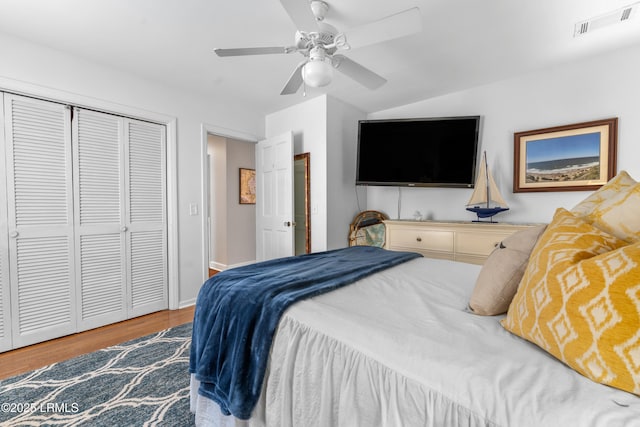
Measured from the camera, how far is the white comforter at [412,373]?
595mm

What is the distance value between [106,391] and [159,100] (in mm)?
2714

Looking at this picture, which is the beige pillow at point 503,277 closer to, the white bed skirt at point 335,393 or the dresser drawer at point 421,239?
the white bed skirt at point 335,393

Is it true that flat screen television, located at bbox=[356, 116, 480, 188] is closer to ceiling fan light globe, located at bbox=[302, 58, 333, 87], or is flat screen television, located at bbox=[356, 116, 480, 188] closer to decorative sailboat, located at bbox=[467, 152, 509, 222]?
decorative sailboat, located at bbox=[467, 152, 509, 222]

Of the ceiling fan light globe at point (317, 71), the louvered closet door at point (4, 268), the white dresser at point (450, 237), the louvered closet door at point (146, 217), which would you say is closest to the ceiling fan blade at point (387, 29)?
the ceiling fan light globe at point (317, 71)

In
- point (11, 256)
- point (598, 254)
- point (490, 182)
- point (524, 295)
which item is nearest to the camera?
point (598, 254)

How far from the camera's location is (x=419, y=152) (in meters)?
3.33

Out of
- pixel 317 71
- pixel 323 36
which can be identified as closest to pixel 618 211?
pixel 317 71

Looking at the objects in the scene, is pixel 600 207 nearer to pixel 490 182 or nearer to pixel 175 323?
pixel 490 182

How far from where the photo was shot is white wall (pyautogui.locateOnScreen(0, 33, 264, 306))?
234cm

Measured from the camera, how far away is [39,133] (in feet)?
7.95

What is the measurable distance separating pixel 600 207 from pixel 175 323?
320cm

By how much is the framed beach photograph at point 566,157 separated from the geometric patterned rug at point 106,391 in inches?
140

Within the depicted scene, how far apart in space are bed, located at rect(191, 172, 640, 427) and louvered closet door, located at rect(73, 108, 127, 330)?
2232 millimetres

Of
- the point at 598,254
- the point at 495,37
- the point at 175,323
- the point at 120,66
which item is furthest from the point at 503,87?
the point at 175,323
